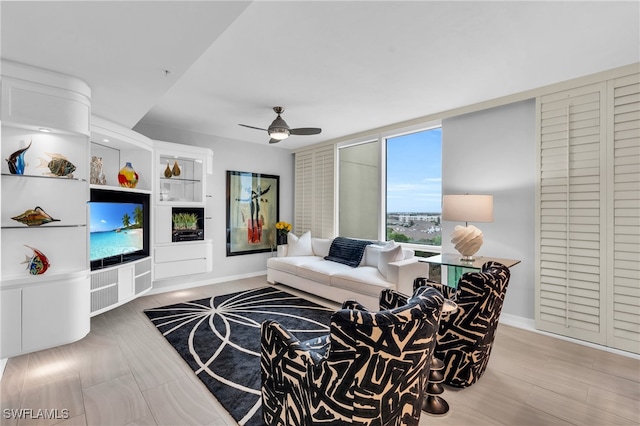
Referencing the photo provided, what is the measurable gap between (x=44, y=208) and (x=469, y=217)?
385 centimetres

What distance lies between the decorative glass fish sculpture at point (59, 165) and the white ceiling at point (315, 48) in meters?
0.69

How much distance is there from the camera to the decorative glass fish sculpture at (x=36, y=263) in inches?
93.8

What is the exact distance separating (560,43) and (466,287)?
6.72ft

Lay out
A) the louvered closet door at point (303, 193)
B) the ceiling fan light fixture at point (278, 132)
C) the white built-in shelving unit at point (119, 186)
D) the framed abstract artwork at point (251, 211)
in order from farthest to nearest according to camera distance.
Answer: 1. the louvered closet door at point (303, 193)
2. the framed abstract artwork at point (251, 211)
3. the ceiling fan light fixture at point (278, 132)
4. the white built-in shelving unit at point (119, 186)

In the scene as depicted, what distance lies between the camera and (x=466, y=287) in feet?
6.69

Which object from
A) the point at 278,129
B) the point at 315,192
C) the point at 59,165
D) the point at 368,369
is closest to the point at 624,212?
the point at 368,369

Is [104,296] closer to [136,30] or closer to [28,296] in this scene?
[28,296]

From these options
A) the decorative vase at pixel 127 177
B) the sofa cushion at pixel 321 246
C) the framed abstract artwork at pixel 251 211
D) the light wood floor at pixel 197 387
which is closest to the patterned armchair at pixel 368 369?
the light wood floor at pixel 197 387

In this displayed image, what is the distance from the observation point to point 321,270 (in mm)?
4203

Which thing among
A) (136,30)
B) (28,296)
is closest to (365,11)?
(136,30)

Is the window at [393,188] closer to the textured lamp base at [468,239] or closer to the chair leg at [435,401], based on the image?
the textured lamp base at [468,239]

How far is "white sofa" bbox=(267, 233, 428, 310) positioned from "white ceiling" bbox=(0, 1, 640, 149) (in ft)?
6.52

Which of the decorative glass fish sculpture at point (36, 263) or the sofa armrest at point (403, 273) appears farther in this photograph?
the sofa armrest at point (403, 273)

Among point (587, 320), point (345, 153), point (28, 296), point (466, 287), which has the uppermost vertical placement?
point (345, 153)
